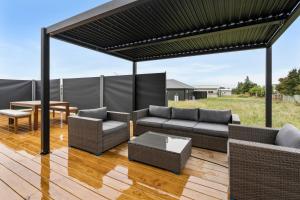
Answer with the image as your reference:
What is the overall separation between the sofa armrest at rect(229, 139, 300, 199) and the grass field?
2.81 meters

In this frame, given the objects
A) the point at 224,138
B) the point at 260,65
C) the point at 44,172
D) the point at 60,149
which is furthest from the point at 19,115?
the point at 260,65

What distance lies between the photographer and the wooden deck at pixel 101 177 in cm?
173

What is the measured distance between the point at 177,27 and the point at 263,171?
2789mm

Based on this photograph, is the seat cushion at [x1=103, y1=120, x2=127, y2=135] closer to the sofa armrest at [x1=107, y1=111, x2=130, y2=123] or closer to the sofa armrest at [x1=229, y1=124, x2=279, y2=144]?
the sofa armrest at [x1=107, y1=111, x2=130, y2=123]

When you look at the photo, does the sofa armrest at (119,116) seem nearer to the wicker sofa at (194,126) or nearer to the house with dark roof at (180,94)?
the wicker sofa at (194,126)

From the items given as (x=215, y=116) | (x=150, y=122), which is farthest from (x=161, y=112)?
(x=215, y=116)

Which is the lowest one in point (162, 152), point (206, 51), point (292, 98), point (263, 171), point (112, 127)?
point (162, 152)

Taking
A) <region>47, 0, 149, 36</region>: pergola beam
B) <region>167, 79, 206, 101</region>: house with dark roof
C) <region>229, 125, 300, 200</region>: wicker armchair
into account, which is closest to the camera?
<region>229, 125, 300, 200</region>: wicker armchair

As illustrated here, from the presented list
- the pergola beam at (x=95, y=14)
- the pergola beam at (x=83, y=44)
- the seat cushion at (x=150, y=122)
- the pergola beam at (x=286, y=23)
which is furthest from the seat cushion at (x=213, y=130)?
the pergola beam at (x=83, y=44)

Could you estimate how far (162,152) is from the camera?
2281mm

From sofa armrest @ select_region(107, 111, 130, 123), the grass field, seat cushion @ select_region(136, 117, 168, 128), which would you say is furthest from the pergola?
seat cushion @ select_region(136, 117, 168, 128)

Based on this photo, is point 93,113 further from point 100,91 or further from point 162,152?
point 100,91

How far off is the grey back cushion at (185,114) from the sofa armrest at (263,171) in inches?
84.9

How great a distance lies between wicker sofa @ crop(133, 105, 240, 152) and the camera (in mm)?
3012
